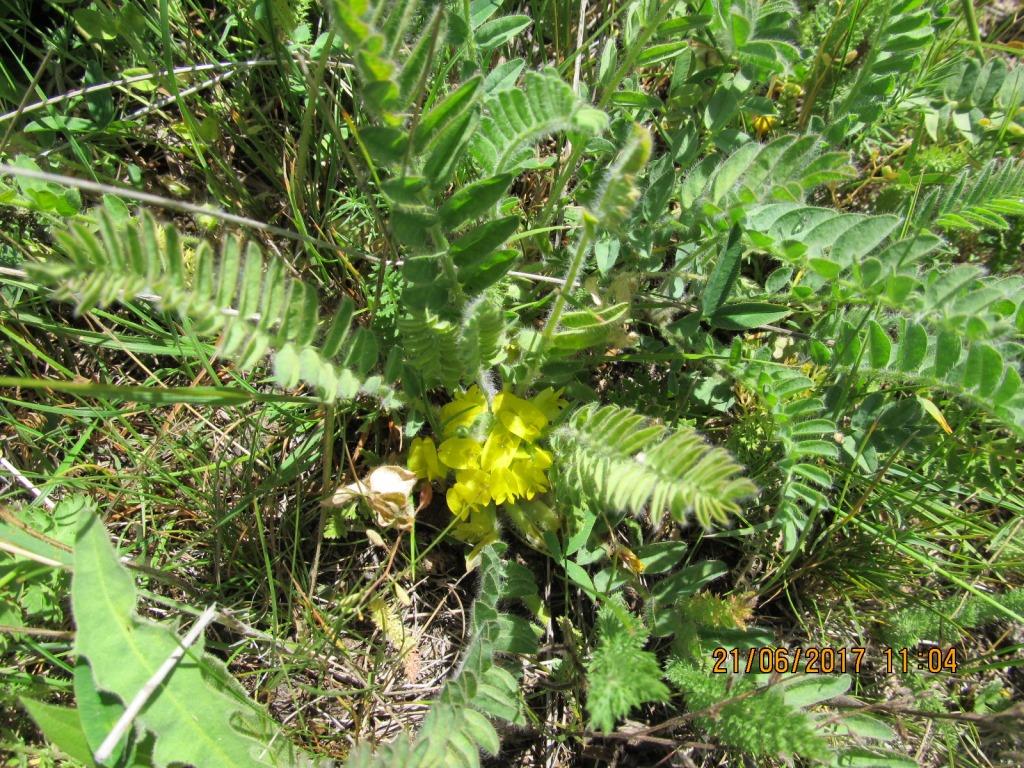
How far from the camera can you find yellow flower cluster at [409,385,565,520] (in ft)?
7.88

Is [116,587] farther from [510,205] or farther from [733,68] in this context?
[733,68]

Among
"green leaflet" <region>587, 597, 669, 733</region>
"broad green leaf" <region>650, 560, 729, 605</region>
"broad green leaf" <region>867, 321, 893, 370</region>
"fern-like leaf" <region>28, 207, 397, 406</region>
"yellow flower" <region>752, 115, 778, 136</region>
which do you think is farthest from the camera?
"yellow flower" <region>752, 115, 778, 136</region>

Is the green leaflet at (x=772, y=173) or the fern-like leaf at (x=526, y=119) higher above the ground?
the fern-like leaf at (x=526, y=119)

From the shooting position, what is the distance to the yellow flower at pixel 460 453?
2414mm

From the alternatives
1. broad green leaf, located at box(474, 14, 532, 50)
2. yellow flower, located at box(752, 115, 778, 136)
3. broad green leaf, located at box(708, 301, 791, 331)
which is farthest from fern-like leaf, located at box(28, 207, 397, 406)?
yellow flower, located at box(752, 115, 778, 136)

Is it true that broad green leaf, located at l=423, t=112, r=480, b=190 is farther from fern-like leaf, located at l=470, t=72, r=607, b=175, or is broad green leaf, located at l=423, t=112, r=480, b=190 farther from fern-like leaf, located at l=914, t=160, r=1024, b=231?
fern-like leaf, located at l=914, t=160, r=1024, b=231

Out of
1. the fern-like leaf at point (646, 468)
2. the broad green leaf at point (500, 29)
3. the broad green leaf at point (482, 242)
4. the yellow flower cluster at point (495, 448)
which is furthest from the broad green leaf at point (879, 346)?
the broad green leaf at point (500, 29)

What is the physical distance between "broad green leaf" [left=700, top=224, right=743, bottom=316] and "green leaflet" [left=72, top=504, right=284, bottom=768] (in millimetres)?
1898

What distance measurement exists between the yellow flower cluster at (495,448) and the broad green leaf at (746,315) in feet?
2.05

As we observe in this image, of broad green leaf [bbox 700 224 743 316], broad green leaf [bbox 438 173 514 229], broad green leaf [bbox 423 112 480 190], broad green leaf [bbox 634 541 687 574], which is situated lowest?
broad green leaf [bbox 634 541 687 574]

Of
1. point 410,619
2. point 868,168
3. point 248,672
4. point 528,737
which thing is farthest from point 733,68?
point 248,672

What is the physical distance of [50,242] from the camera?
2834mm

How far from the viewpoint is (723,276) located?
239 centimetres

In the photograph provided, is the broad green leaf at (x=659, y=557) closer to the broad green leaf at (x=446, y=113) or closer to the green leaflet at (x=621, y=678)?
the green leaflet at (x=621, y=678)
